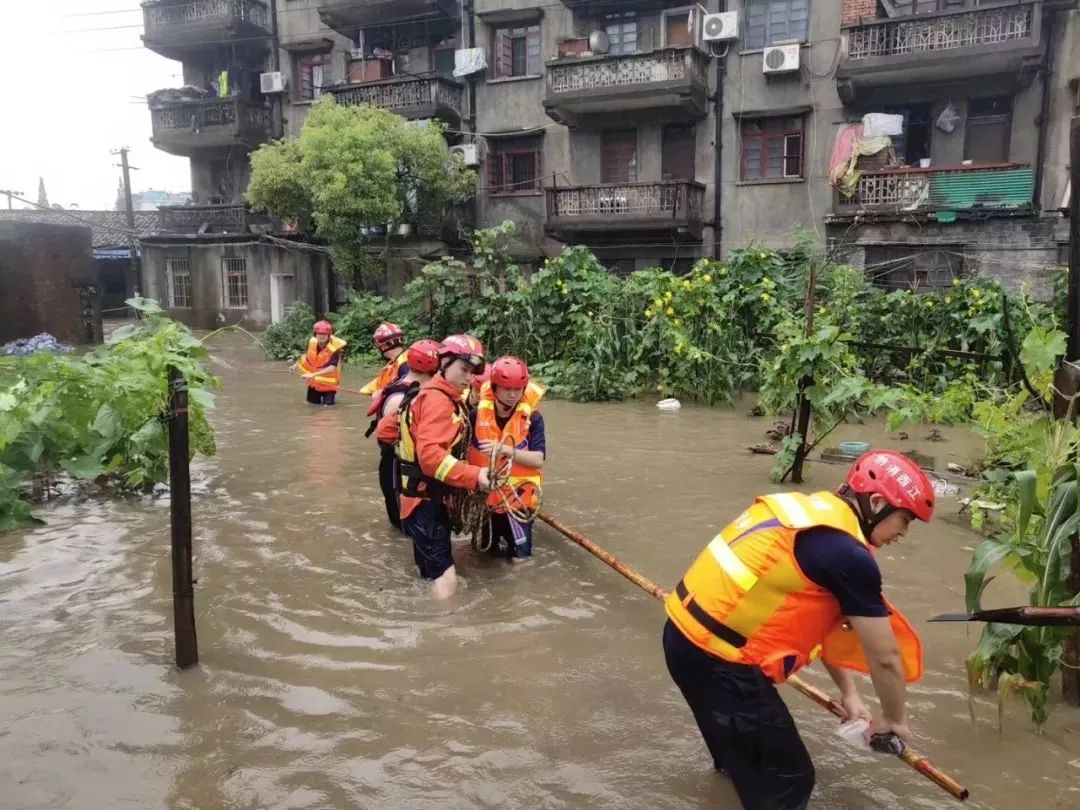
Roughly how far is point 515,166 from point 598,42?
3.96 m

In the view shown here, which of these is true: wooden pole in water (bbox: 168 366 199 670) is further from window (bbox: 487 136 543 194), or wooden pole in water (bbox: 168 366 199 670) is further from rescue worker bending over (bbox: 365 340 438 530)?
window (bbox: 487 136 543 194)

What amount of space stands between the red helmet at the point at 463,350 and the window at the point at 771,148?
53.5 feet

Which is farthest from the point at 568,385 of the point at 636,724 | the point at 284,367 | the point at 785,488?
the point at 636,724

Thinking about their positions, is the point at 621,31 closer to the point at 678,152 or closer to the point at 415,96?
→ the point at 678,152

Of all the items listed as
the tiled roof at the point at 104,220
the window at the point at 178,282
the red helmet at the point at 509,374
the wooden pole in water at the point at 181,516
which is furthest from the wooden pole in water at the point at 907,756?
the tiled roof at the point at 104,220

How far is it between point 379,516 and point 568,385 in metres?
7.33

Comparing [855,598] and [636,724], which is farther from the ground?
[855,598]

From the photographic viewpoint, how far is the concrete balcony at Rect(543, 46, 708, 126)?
19.4 metres

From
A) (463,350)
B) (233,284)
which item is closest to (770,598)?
(463,350)

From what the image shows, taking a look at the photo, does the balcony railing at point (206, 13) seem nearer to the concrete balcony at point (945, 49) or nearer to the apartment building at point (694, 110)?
the apartment building at point (694, 110)

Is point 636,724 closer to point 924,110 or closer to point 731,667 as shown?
point 731,667

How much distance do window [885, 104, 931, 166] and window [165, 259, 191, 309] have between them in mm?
21449

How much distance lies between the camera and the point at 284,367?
19.6 metres

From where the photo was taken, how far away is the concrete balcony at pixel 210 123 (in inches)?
1017
